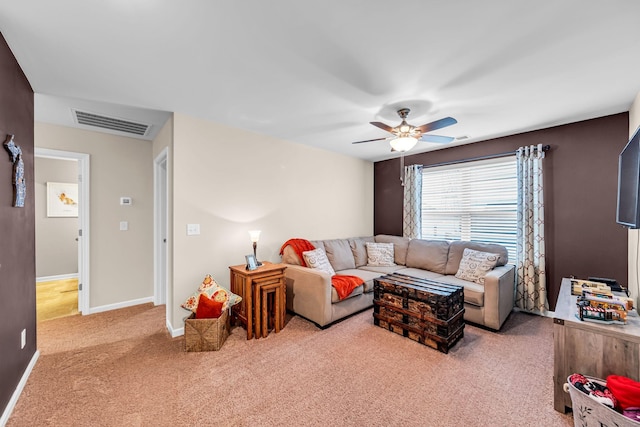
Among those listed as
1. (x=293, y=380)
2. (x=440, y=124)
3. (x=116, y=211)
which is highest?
(x=440, y=124)

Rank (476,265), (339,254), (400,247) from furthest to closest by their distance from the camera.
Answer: (400,247) → (339,254) → (476,265)

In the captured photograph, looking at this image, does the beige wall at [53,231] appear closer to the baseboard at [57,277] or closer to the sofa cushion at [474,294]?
the baseboard at [57,277]

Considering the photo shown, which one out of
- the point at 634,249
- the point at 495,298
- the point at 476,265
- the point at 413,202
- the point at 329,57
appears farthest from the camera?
the point at 413,202

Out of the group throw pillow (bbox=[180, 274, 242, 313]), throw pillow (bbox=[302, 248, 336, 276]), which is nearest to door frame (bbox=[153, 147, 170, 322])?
throw pillow (bbox=[180, 274, 242, 313])

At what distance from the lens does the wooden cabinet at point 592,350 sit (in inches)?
62.1

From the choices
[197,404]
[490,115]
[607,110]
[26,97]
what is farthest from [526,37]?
[26,97]

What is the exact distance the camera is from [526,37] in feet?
5.36

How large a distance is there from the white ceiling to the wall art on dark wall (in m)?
0.64

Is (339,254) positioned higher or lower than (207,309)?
higher

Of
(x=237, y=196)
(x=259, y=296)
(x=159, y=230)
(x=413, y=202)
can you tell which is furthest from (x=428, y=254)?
(x=159, y=230)

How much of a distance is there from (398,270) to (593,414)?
272cm

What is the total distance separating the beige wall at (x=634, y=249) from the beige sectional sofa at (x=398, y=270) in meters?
0.99

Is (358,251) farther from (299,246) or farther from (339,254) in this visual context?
(299,246)

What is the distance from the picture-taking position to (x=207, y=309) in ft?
8.60
